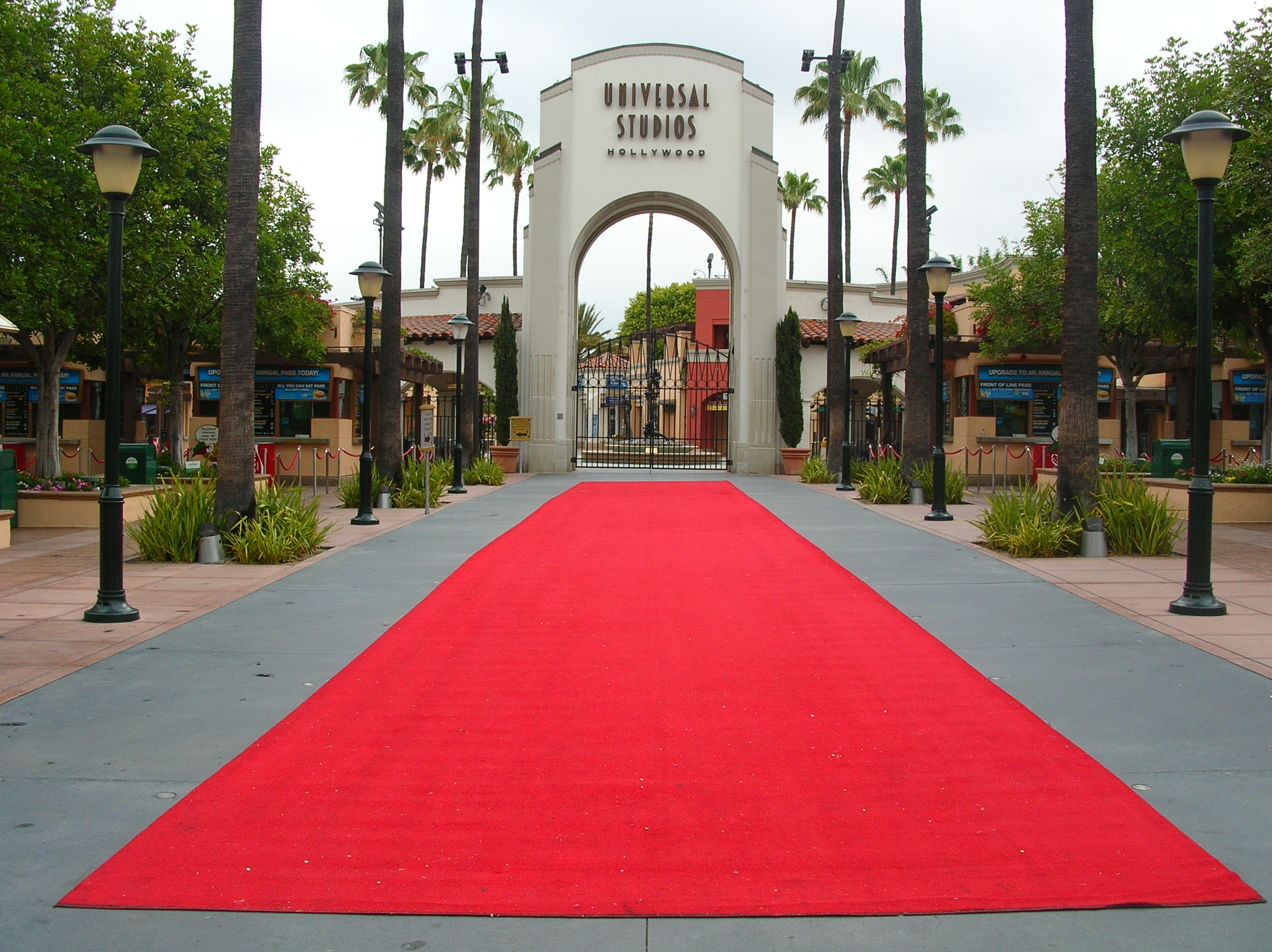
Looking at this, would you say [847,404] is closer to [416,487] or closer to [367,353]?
→ [416,487]

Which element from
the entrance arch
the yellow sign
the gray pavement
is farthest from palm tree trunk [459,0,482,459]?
the gray pavement

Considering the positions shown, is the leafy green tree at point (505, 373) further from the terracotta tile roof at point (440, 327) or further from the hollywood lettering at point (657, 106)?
the hollywood lettering at point (657, 106)

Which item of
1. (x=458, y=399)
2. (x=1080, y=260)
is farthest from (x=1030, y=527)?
(x=458, y=399)

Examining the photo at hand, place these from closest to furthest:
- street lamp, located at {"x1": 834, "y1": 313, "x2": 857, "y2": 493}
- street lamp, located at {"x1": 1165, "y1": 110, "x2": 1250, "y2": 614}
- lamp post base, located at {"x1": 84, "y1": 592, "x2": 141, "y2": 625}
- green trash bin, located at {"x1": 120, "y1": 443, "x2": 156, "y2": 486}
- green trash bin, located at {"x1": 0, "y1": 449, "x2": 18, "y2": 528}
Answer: lamp post base, located at {"x1": 84, "y1": 592, "x2": 141, "y2": 625}
street lamp, located at {"x1": 1165, "y1": 110, "x2": 1250, "y2": 614}
green trash bin, located at {"x1": 0, "y1": 449, "x2": 18, "y2": 528}
green trash bin, located at {"x1": 120, "y1": 443, "x2": 156, "y2": 486}
street lamp, located at {"x1": 834, "y1": 313, "x2": 857, "y2": 493}

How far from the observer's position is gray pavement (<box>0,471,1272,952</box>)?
12.1 ft

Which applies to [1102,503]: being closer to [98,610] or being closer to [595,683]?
[595,683]

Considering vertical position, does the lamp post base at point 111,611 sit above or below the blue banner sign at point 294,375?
below

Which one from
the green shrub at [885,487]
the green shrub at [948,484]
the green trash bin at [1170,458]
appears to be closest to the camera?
the green trash bin at [1170,458]

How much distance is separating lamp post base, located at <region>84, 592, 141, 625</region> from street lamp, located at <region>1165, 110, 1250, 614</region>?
848 cm

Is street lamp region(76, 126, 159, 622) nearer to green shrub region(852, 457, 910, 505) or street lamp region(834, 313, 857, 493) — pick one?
green shrub region(852, 457, 910, 505)

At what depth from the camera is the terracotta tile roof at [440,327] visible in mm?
35594

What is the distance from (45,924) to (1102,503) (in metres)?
12.0

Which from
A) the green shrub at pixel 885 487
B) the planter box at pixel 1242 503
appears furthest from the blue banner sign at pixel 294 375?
the planter box at pixel 1242 503

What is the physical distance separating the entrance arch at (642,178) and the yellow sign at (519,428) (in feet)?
3.31
